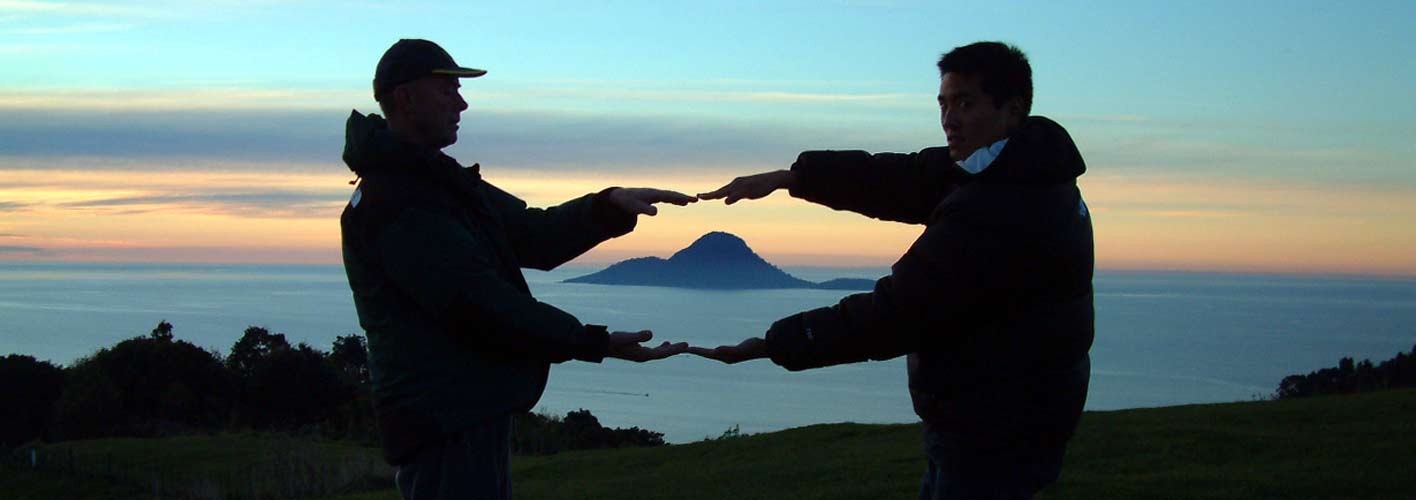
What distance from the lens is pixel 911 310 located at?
300 centimetres

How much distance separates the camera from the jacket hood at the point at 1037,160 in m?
2.93

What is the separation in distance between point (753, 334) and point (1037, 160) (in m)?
56.3

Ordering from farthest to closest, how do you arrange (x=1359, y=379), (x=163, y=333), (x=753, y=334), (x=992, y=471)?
(x=753, y=334)
(x=163, y=333)
(x=1359, y=379)
(x=992, y=471)

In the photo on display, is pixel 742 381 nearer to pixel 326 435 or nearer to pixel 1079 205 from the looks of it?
pixel 326 435

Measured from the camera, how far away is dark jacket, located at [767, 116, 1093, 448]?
9.57 feet

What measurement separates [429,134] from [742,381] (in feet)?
155

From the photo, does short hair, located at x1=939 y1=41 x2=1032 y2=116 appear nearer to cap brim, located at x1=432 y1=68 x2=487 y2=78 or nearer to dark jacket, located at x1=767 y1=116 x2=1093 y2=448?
dark jacket, located at x1=767 y1=116 x2=1093 y2=448

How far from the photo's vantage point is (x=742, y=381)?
50219 millimetres

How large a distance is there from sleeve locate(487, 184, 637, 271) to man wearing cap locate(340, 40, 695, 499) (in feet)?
1.47

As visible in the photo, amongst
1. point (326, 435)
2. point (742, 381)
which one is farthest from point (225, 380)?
point (742, 381)

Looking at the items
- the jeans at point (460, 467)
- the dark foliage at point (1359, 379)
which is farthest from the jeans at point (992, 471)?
the dark foliage at point (1359, 379)

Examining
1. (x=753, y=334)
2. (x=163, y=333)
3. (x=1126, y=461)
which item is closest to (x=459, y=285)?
(x=1126, y=461)

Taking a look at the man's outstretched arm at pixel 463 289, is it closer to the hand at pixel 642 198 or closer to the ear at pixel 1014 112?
the hand at pixel 642 198

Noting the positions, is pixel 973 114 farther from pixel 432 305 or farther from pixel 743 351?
Result: pixel 432 305
